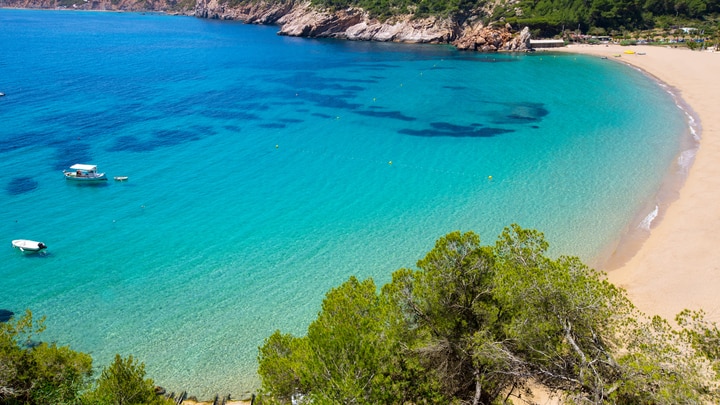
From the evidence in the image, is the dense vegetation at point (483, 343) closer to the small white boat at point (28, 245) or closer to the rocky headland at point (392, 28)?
the small white boat at point (28, 245)

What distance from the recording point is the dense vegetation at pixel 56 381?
471 inches

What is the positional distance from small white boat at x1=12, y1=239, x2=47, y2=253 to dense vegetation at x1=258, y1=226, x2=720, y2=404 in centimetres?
2000

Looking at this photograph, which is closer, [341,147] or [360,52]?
[341,147]

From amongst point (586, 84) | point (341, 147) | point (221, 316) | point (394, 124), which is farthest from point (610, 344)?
point (586, 84)

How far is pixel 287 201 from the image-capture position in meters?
32.2

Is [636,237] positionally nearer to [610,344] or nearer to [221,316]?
[610,344]

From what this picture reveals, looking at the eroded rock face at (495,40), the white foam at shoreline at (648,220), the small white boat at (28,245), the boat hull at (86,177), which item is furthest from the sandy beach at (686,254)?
the eroded rock face at (495,40)

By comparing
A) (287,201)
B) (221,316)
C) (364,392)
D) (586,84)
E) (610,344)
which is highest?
(586,84)

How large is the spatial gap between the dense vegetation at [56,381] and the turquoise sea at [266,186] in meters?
4.86

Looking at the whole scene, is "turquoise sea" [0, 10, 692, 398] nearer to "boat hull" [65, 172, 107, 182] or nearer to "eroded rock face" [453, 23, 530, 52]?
"boat hull" [65, 172, 107, 182]

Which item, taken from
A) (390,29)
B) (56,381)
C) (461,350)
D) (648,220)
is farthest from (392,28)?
(56,381)

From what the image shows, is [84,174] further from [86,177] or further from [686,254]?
[686,254]

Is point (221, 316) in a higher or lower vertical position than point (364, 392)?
lower

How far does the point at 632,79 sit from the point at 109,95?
7734 cm
